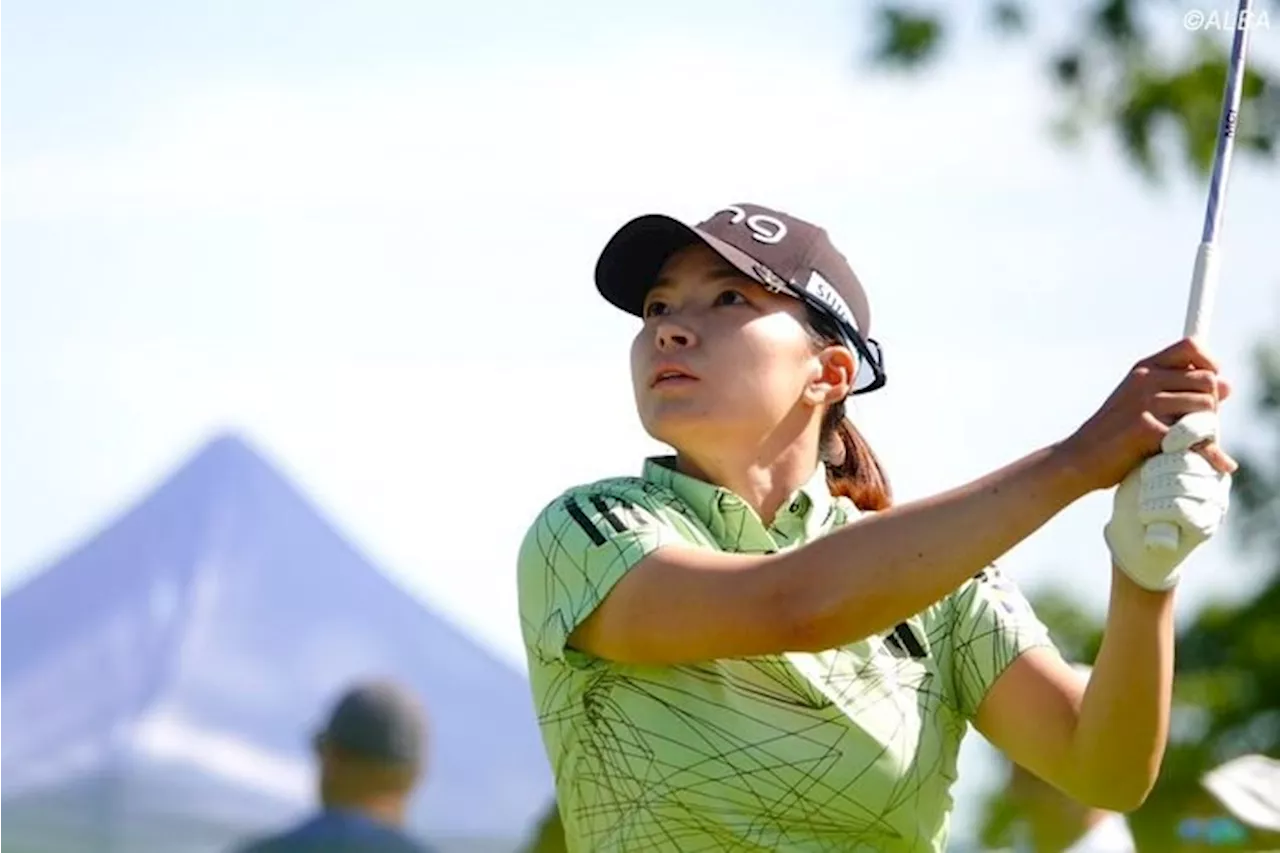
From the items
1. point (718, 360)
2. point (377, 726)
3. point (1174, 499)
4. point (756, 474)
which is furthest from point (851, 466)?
point (377, 726)

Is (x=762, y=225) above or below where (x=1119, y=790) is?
above

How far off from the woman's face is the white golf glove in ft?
1.82

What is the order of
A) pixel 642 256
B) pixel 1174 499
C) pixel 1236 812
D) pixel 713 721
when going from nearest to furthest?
pixel 1174 499
pixel 713 721
pixel 642 256
pixel 1236 812

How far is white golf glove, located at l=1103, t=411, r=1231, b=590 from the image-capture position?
144 inches

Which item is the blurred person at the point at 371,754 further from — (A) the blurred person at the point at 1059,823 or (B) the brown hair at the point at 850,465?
(A) the blurred person at the point at 1059,823

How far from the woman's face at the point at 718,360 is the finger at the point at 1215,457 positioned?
26.4 inches

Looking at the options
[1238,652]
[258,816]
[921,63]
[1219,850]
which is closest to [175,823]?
[258,816]

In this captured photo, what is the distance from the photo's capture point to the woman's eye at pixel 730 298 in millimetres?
4188

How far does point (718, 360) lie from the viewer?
4.10 meters

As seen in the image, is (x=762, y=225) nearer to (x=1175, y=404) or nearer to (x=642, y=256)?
(x=642, y=256)

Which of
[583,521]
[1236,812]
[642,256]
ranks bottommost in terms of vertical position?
[583,521]

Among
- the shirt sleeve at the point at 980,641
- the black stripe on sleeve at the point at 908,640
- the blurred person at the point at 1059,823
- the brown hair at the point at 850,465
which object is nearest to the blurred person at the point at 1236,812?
the blurred person at the point at 1059,823

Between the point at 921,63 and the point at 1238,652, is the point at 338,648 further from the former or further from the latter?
the point at 1238,652

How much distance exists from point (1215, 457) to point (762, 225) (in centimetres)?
82
